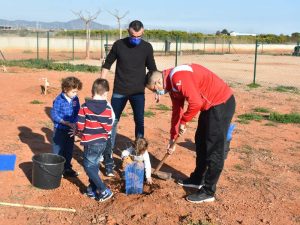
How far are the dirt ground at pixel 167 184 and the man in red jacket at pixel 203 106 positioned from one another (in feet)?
1.23

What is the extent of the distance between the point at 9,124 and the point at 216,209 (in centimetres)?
464

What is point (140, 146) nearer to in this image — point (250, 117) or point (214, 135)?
point (214, 135)

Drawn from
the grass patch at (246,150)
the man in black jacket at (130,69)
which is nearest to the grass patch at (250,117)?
the grass patch at (246,150)

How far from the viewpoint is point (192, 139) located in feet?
24.0

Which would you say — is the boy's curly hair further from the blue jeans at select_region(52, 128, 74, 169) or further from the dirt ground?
the blue jeans at select_region(52, 128, 74, 169)

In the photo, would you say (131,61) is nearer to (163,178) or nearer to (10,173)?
(163,178)

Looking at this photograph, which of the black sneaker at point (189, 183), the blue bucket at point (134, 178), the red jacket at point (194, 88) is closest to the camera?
the red jacket at point (194, 88)

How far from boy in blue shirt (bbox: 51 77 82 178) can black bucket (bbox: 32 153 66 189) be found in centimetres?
25

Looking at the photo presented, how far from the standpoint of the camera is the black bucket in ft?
Answer: 15.4

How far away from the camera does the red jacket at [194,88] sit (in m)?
4.04

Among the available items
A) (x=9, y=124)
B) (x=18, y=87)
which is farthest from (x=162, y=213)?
(x=18, y=87)

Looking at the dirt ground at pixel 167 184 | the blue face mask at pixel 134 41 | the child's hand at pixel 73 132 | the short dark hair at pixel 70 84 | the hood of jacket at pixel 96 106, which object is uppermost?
the blue face mask at pixel 134 41

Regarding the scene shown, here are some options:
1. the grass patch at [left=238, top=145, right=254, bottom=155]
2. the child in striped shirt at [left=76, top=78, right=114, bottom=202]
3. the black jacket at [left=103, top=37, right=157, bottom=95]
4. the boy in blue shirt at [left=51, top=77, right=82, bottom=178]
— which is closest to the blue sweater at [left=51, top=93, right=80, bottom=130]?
the boy in blue shirt at [left=51, top=77, right=82, bottom=178]

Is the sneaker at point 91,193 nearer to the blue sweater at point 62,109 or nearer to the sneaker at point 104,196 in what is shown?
the sneaker at point 104,196
